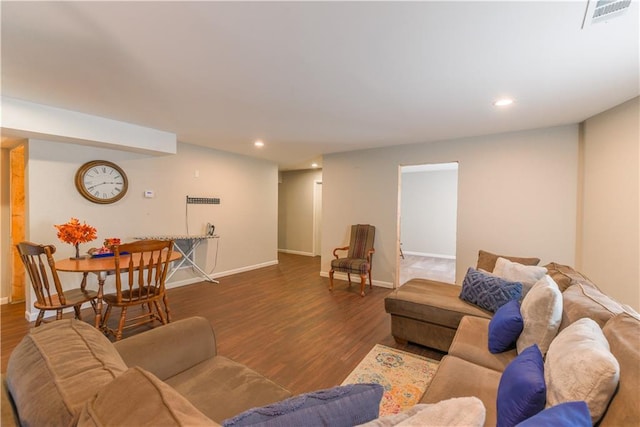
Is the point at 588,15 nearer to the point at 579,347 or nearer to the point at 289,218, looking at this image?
the point at 579,347

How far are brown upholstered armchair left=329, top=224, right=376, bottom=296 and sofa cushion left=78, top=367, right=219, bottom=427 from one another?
12.5 feet

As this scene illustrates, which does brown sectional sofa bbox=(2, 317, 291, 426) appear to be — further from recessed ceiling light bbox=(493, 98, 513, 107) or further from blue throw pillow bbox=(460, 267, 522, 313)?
recessed ceiling light bbox=(493, 98, 513, 107)

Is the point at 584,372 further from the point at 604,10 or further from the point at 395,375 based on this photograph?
the point at 604,10

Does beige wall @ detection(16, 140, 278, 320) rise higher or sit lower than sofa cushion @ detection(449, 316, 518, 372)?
higher

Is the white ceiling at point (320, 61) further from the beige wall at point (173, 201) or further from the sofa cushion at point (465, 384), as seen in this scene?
the sofa cushion at point (465, 384)

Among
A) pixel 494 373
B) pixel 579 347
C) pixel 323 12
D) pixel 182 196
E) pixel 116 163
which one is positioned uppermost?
pixel 323 12

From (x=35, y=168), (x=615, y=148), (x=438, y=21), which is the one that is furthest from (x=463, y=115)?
(x=35, y=168)

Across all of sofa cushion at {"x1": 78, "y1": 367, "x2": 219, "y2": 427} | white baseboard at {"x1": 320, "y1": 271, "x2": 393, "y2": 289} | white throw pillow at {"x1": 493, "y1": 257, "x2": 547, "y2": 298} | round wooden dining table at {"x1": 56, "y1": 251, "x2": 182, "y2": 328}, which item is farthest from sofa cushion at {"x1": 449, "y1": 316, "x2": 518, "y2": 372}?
round wooden dining table at {"x1": 56, "y1": 251, "x2": 182, "y2": 328}

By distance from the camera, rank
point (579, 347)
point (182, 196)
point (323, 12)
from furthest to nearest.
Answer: point (182, 196), point (323, 12), point (579, 347)

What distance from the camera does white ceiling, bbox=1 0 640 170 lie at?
4.88ft

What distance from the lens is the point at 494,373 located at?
4.97 feet

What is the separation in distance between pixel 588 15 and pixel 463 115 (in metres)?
1.62

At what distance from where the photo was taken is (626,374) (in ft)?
2.94

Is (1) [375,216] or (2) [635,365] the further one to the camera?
(1) [375,216]
